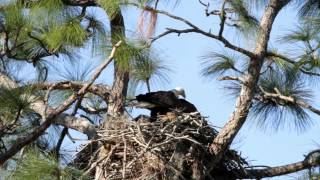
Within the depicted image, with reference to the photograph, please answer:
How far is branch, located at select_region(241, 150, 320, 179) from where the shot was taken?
4.32 metres

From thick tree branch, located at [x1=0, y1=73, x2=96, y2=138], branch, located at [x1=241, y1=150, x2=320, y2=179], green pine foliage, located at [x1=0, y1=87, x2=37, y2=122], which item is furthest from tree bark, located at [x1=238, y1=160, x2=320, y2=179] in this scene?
green pine foliage, located at [x1=0, y1=87, x2=37, y2=122]

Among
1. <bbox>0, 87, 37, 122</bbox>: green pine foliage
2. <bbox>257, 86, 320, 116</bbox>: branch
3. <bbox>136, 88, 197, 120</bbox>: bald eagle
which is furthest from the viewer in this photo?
<bbox>136, 88, 197, 120</bbox>: bald eagle

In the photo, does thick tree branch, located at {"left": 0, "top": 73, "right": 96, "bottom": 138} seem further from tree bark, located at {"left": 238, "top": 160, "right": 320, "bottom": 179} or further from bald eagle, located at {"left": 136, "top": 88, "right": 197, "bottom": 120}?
tree bark, located at {"left": 238, "top": 160, "right": 320, "bottom": 179}

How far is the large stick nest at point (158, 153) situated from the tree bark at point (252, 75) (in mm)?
260

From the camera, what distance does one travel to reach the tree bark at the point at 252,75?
13.9 feet

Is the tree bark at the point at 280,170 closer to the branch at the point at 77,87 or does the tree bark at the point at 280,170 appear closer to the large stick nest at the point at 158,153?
the large stick nest at the point at 158,153

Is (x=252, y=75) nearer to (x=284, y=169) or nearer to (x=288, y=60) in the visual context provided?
(x=288, y=60)

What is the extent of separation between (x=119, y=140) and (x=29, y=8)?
2.59ft

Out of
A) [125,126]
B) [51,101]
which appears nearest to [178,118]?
[125,126]

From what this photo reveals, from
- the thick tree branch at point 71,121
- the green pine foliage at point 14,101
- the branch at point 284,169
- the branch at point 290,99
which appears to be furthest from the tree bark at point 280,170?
the green pine foliage at point 14,101

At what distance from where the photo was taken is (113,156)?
4539mm

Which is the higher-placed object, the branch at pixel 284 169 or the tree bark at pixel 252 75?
the tree bark at pixel 252 75

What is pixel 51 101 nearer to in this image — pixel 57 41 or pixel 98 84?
pixel 98 84

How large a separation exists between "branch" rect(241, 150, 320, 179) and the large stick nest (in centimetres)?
10
